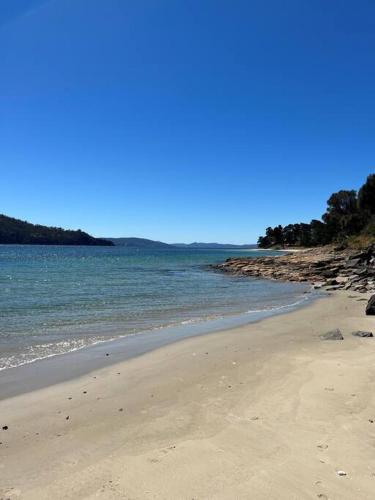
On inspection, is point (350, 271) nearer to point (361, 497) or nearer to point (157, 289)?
point (157, 289)

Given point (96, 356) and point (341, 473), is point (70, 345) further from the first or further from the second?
point (341, 473)

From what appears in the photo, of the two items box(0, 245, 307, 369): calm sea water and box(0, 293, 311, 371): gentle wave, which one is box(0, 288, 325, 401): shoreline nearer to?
box(0, 293, 311, 371): gentle wave

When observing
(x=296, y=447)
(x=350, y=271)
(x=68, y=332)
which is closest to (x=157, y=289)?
(x=68, y=332)

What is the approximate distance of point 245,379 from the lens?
889 centimetres

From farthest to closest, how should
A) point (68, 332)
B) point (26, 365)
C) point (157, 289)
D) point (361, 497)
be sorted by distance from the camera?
point (157, 289), point (68, 332), point (26, 365), point (361, 497)

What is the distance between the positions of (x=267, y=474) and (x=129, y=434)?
220cm

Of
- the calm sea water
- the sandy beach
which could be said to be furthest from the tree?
the sandy beach

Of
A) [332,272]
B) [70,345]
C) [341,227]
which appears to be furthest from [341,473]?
[341,227]

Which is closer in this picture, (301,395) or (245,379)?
(301,395)

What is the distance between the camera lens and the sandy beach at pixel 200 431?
4.71 m

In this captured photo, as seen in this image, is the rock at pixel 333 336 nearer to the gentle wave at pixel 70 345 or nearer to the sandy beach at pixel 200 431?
the sandy beach at pixel 200 431

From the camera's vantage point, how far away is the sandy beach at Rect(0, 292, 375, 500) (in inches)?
185

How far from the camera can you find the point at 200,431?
6.17 metres

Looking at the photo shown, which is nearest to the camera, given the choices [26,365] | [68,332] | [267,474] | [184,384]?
[267,474]
